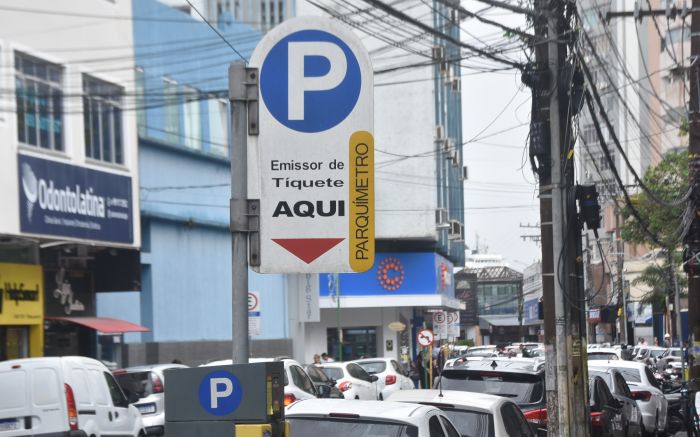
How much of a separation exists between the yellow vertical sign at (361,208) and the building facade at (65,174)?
1978 centimetres

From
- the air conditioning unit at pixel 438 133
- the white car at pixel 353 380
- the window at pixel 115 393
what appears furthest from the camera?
the air conditioning unit at pixel 438 133

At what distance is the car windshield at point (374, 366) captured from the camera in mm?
33281

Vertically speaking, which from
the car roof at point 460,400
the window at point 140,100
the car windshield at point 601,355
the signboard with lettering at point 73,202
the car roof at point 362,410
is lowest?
the car windshield at point 601,355

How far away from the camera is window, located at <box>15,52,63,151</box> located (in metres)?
25.5

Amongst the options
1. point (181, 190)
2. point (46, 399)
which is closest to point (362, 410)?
point (46, 399)

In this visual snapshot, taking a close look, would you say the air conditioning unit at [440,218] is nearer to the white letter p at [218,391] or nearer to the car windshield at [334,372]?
the car windshield at [334,372]

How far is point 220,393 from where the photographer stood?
571 centimetres

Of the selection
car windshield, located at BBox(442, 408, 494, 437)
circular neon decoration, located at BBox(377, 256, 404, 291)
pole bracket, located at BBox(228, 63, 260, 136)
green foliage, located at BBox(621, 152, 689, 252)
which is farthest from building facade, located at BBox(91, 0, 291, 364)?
pole bracket, located at BBox(228, 63, 260, 136)

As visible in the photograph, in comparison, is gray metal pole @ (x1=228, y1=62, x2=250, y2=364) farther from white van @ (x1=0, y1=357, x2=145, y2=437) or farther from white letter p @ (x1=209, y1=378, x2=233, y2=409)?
white van @ (x1=0, y1=357, x2=145, y2=437)

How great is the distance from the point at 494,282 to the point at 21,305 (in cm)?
10558

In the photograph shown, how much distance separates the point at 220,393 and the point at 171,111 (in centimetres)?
3099

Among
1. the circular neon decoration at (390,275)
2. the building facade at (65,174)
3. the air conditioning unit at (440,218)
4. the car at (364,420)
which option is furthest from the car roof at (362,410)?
the circular neon decoration at (390,275)

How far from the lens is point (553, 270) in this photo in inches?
702

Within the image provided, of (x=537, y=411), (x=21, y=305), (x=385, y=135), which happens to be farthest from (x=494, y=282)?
(x=537, y=411)
